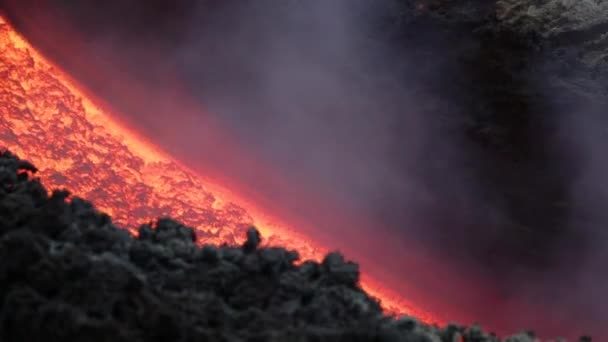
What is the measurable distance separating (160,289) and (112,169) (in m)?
4.54

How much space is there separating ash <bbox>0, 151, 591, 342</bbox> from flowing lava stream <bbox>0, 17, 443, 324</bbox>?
347 cm

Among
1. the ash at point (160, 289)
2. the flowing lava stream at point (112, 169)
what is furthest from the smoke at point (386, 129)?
the ash at point (160, 289)

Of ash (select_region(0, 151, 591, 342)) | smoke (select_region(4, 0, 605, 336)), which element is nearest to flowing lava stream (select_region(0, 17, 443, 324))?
smoke (select_region(4, 0, 605, 336))

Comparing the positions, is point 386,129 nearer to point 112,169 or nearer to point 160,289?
point 112,169

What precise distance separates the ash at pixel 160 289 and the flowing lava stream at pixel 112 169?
3474 millimetres

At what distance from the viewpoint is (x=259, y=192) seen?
23.9ft

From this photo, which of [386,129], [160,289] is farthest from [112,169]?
[160,289]

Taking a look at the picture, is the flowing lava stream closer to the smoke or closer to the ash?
the smoke

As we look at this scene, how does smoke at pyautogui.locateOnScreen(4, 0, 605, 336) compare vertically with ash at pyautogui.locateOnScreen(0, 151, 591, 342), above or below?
above

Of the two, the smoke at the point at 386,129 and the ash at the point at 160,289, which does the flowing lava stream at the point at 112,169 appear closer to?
the smoke at the point at 386,129

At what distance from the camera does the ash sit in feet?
8.55

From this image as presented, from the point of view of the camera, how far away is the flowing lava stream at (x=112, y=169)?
6.96 metres

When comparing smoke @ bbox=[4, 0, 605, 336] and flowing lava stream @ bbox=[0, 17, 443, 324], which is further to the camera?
flowing lava stream @ bbox=[0, 17, 443, 324]

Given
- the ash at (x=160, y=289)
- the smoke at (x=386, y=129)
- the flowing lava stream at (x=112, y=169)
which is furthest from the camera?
the flowing lava stream at (x=112, y=169)
